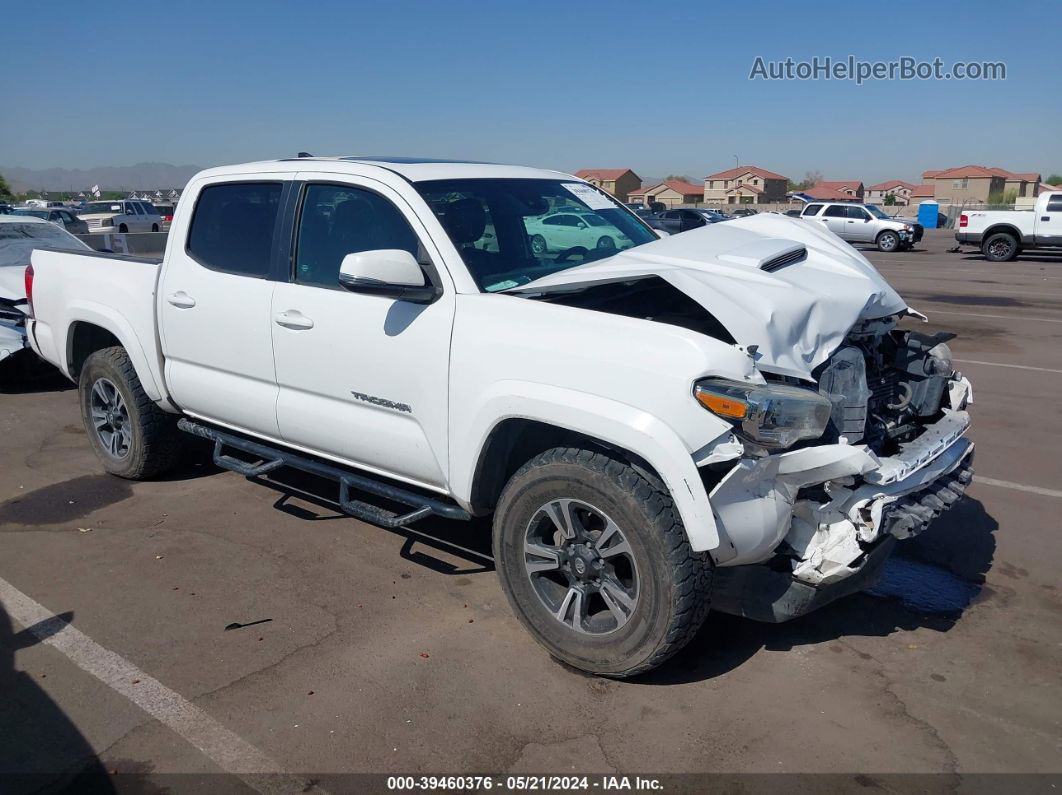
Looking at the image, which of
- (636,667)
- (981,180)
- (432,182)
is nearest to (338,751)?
(636,667)

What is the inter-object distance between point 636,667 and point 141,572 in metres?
2.72

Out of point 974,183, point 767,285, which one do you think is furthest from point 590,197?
point 974,183

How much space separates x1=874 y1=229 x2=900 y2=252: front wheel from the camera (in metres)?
30.4

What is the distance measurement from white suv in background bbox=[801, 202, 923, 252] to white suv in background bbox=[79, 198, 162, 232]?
79.8 feet

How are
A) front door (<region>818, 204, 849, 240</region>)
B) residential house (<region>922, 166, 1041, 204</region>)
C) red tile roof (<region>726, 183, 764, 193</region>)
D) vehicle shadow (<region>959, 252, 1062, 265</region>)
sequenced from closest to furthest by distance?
1. vehicle shadow (<region>959, 252, 1062, 265</region>)
2. front door (<region>818, 204, 849, 240</region>)
3. residential house (<region>922, 166, 1041, 204</region>)
4. red tile roof (<region>726, 183, 764, 193</region>)

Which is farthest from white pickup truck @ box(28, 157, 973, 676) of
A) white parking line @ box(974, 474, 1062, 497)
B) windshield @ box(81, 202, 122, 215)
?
windshield @ box(81, 202, 122, 215)

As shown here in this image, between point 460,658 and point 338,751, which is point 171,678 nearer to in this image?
point 338,751

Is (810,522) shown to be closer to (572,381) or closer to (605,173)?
(572,381)

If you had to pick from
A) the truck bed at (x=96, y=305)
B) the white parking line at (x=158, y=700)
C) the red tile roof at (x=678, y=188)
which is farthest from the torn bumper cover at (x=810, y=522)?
the red tile roof at (x=678, y=188)

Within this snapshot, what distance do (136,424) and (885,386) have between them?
14.5 ft

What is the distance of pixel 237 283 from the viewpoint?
4785mm

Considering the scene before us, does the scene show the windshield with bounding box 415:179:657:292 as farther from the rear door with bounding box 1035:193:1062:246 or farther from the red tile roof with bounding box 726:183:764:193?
the red tile roof with bounding box 726:183:764:193

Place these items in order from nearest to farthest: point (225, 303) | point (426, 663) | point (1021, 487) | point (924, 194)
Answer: point (426, 663) → point (225, 303) → point (1021, 487) → point (924, 194)

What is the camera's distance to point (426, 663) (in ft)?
12.4
